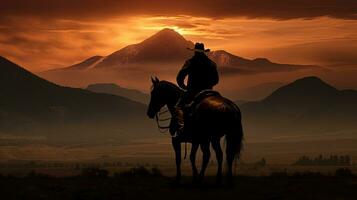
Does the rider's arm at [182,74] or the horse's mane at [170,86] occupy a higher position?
the rider's arm at [182,74]

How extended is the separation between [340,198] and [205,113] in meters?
5.04

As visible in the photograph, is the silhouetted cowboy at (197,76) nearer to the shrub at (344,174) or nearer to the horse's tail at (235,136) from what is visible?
the horse's tail at (235,136)

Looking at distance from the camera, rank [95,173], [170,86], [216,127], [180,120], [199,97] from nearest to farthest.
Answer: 1. [216,127]
2. [199,97]
3. [180,120]
4. [170,86]
5. [95,173]

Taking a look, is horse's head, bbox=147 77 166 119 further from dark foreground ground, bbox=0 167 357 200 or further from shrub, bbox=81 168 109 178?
shrub, bbox=81 168 109 178

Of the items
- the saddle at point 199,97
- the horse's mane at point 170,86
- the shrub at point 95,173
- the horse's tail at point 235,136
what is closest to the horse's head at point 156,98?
the horse's mane at point 170,86

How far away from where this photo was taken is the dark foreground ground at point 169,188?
22.3m

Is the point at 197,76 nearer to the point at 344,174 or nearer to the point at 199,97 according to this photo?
the point at 199,97

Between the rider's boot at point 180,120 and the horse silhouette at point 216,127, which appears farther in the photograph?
the rider's boot at point 180,120

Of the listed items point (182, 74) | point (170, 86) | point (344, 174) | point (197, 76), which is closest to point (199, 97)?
point (197, 76)

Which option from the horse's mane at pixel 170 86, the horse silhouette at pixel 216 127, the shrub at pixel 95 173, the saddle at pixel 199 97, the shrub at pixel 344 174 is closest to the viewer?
the horse silhouette at pixel 216 127

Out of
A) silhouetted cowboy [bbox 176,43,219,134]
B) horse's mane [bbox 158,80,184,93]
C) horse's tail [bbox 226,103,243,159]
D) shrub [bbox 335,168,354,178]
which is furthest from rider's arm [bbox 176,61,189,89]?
shrub [bbox 335,168,354,178]

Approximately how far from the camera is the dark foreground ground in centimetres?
2231

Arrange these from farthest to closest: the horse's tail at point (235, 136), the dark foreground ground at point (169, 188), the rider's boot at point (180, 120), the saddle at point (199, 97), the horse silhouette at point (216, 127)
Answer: the rider's boot at point (180, 120) < the saddle at point (199, 97) < the horse's tail at point (235, 136) < the horse silhouette at point (216, 127) < the dark foreground ground at point (169, 188)

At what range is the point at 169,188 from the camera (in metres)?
24.4
